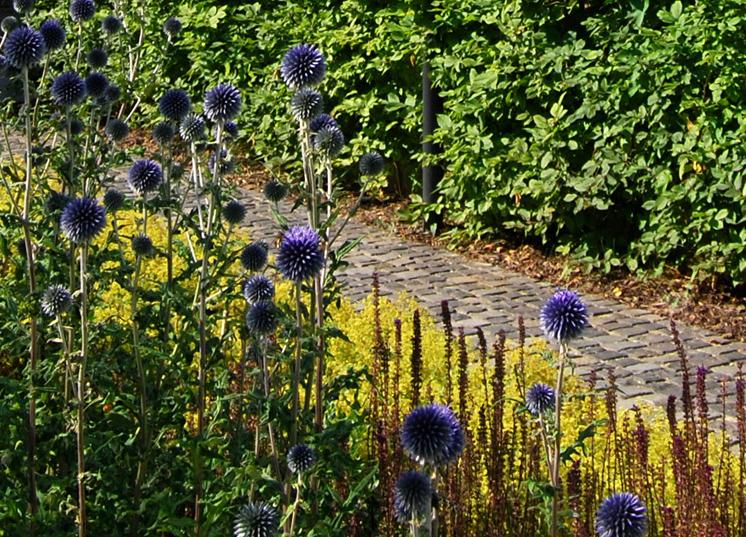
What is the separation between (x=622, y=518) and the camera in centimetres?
234

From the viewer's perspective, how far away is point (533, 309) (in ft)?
24.0

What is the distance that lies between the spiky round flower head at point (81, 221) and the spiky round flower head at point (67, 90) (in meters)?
0.67

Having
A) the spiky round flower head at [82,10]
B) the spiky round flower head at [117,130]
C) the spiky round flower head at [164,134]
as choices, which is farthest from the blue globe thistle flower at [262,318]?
the spiky round flower head at [82,10]

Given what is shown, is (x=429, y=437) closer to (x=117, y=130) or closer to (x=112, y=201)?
(x=112, y=201)

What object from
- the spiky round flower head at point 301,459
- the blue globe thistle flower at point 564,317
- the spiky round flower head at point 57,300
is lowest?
the spiky round flower head at point 301,459

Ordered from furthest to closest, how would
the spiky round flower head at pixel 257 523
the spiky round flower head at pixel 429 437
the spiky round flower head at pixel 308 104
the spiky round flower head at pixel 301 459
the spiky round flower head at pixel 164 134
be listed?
the spiky round flower head at pixel 164 134 → the spiky round flower head at pixel 308 104 → the spiky round flower head at pixel 301 459 → the spiky round flower head at pixel 257 523 → the spiky round flower head at pixel 429 437

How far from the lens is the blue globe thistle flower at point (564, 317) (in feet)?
8.98

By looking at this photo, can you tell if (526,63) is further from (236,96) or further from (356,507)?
(356,507)

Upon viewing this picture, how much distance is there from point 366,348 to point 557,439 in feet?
10.3

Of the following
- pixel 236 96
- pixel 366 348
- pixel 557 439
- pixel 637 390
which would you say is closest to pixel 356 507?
pixel 557 439

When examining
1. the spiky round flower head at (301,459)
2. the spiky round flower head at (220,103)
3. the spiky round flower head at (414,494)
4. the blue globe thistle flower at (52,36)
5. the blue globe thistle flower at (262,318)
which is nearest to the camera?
the spiky round flower head at (414,494)

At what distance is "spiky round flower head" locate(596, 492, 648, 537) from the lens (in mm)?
2338

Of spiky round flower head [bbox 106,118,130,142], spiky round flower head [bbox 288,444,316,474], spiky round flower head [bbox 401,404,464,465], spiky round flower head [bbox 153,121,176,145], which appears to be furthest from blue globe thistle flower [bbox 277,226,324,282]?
spiky round flower head [bbox 106,118,130,142]

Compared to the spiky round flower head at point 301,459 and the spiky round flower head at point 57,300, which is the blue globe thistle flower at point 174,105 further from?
the spiky round flower head at point 301,459
